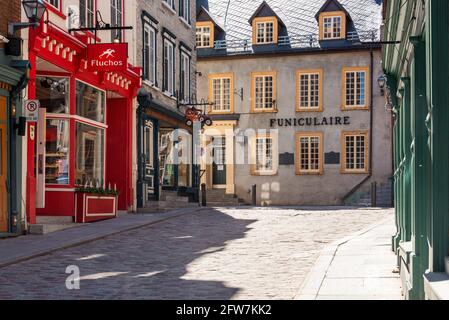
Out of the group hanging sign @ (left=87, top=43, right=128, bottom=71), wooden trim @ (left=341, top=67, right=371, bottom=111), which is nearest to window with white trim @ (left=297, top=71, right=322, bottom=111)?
wooden trim @ (left=341, top=67, right=371, bottom=111)

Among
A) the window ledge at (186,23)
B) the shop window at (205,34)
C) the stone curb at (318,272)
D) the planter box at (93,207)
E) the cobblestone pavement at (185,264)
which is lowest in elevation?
the cobblestone pavement at (185,264)

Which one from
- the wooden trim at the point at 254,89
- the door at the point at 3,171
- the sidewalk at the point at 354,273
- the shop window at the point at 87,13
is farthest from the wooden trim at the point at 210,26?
the sidewalk at the point at 354,273

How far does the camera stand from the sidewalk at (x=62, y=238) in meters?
11.9

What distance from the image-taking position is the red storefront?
54.6ft

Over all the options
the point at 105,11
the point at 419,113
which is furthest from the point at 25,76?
the point at 419,113

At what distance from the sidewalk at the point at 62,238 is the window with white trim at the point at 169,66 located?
28.4ft

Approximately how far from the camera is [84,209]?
18.3 m

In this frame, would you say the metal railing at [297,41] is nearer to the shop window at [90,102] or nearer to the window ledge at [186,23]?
the window ledge at [186,23]

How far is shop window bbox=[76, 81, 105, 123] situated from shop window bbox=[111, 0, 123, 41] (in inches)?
75.8

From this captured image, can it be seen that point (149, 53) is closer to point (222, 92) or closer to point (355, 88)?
point (222, 92)

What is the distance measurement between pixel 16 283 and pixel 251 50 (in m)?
30.5

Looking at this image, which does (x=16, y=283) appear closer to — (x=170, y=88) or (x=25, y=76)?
(x=25, y=76)

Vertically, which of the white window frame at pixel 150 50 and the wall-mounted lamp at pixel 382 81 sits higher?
the white window frame at pixel 150 50

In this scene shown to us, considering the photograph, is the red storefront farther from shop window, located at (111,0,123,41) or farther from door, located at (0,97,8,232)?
shop window, located at (111,0,123,41)
